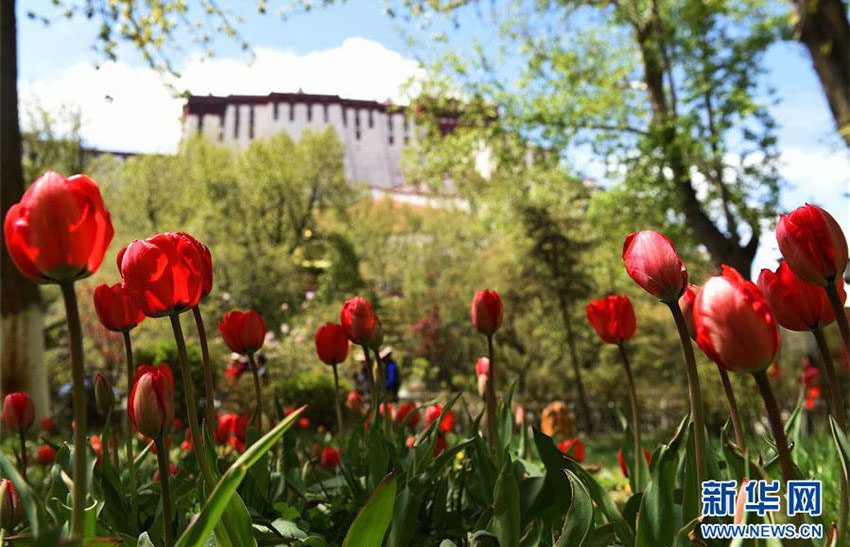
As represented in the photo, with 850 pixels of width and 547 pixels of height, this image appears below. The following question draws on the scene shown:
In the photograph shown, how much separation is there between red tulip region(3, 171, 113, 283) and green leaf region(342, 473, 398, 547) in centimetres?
52

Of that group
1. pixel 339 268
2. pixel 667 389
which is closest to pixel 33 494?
pixel 667 389

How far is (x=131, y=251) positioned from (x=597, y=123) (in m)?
13.0

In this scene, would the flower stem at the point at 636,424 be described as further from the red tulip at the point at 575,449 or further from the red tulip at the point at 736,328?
the red tulip at the point at 736,328

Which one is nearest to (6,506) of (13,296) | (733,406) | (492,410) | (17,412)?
(17,412)

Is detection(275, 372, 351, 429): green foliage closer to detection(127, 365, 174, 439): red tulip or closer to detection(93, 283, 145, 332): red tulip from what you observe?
A: detection(93, 283, 145, 332): red tulip

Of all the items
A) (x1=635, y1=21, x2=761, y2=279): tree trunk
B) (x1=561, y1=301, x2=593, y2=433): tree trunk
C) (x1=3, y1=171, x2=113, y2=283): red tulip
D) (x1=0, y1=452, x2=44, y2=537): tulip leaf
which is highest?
(x1=635, y1=21, x2=761, y2=279): tree trunk

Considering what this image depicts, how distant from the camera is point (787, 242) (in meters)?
1.10

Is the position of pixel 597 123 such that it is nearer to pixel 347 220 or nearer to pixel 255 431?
pixel 255 431

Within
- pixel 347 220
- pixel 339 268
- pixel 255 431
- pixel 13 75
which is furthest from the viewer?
pixel 347 220

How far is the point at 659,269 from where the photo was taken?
1.10 meters

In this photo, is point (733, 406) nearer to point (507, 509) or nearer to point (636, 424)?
point (507, 509)

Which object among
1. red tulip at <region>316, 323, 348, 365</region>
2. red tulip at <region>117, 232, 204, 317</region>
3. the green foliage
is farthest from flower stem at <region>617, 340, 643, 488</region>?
the green foliage

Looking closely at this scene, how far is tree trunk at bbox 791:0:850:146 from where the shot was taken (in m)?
8.09

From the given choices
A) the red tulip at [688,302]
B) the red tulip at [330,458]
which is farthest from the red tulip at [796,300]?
the red tulip at [330,458]
